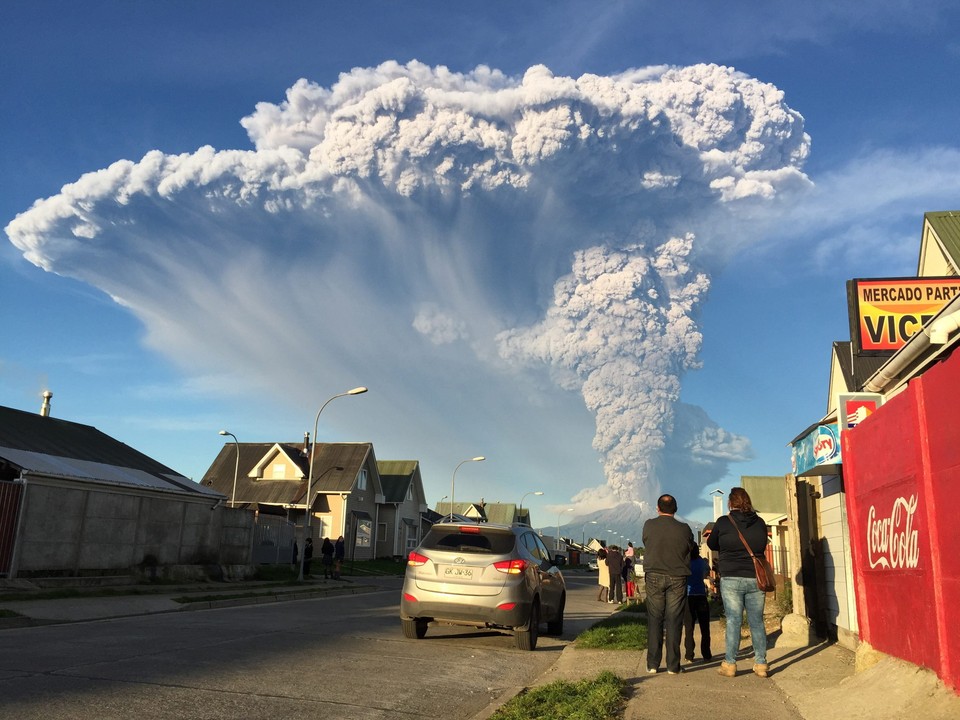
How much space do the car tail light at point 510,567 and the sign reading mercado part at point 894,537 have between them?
4.45 m

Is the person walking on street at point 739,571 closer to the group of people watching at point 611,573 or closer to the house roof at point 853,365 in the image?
the house roof at point 853,365

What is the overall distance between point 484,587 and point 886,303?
7.76 m

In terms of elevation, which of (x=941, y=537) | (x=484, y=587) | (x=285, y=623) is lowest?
(x=285, y=623)

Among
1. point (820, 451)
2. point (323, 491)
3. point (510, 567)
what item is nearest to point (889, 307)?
point (820, 451)

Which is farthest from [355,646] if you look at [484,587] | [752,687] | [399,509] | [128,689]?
[399,509]

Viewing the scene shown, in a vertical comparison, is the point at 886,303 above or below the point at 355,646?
above

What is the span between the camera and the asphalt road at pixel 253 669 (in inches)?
249

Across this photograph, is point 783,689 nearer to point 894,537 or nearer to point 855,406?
point 894,537

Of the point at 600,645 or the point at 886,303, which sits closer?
the point at 600,645

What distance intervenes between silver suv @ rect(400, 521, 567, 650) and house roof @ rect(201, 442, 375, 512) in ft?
130

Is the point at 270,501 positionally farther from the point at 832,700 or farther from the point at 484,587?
the point at 832,700

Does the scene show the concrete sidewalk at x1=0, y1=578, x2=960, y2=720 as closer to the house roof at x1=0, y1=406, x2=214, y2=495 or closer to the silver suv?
the silver suv

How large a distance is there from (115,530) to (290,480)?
29516 mm

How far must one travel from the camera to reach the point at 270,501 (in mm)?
49844
